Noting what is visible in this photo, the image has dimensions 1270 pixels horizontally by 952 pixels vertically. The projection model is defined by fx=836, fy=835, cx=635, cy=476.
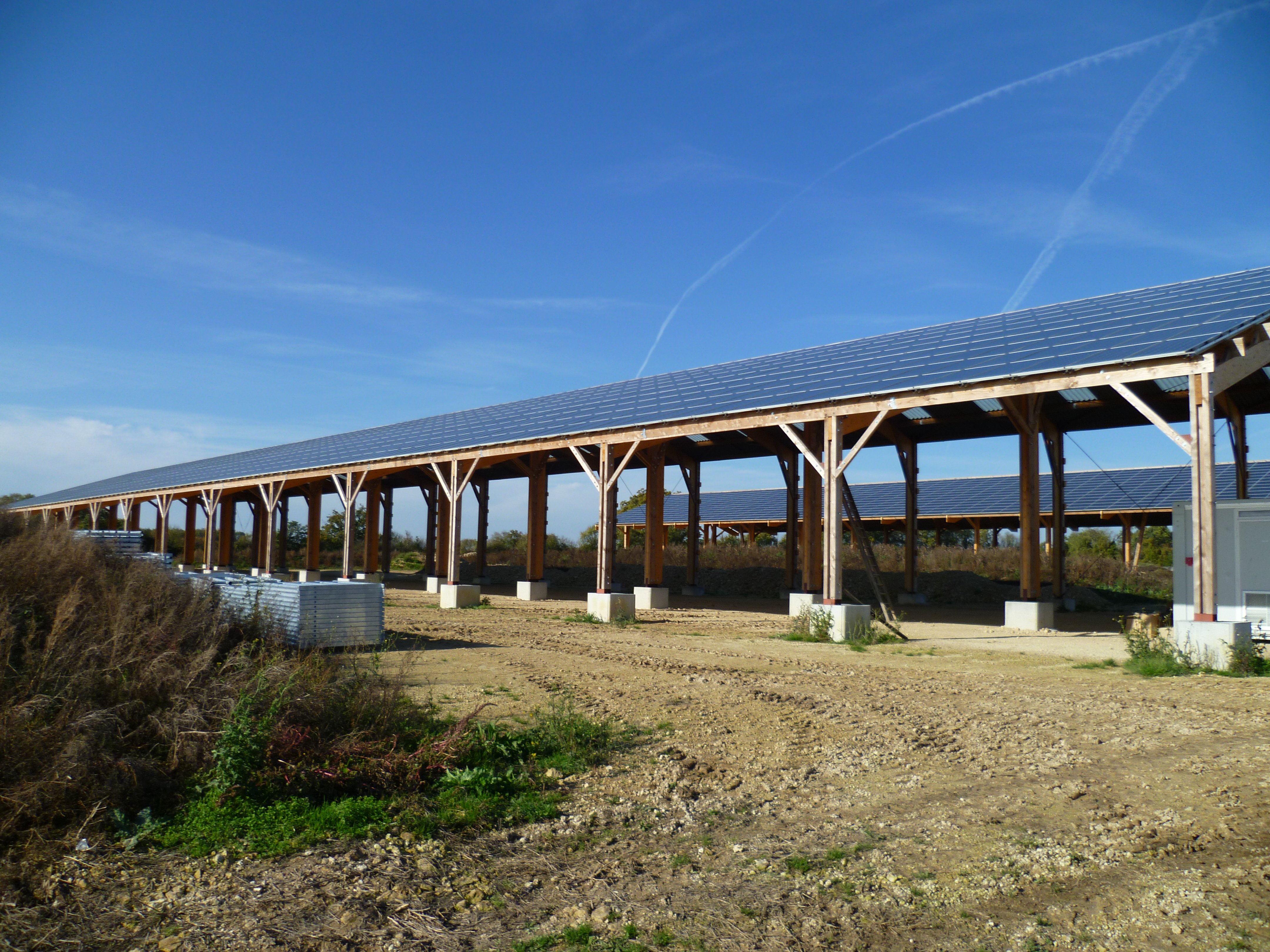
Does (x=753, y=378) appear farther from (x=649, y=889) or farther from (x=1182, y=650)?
(x=649, y=889)

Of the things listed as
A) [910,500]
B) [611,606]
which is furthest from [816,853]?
[910,500]

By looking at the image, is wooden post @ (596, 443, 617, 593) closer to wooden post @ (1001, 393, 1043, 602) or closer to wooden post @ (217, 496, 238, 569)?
wooden post @ (1001, 393, 1043, 602)

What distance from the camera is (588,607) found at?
58.7 feet

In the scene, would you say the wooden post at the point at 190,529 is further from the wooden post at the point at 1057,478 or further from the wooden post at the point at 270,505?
the wooden post at the point at 1057,478

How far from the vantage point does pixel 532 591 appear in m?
23.3

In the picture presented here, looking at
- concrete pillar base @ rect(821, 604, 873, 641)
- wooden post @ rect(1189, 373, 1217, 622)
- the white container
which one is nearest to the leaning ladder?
concrete pillar base @ rect(821, 604, 873, 641)

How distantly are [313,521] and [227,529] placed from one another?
7.79 m

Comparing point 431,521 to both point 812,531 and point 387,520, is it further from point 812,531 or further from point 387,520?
point 812,531

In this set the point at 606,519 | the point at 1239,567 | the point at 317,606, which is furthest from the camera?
the point at 606,519

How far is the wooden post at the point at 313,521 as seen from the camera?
30797 millimetres

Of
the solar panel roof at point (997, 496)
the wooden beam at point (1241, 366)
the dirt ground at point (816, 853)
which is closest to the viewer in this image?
the dirt ground at point (816, 853)

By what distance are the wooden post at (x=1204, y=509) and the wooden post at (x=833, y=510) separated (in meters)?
5.17

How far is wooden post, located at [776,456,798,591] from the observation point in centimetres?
2217

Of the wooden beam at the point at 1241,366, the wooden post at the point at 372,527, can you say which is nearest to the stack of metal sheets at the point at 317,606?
the wooden beam at the point at 1241,366
